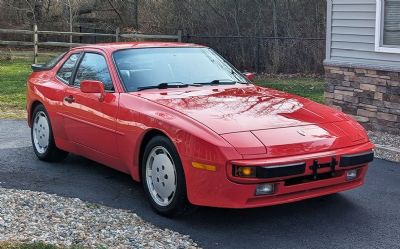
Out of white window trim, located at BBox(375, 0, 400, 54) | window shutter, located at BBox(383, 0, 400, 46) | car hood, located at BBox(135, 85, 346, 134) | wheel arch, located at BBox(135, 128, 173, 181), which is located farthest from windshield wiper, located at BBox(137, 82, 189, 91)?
window shutter, located at BBox(383, 0, 400, 46)

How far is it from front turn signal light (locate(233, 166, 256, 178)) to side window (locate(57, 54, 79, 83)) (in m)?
3.01

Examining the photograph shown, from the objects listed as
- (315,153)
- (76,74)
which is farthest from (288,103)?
(76,74)

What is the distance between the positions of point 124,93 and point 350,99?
5.03 m

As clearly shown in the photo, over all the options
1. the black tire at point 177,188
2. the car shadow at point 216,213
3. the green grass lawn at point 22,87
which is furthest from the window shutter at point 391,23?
the black tire at point 177,188

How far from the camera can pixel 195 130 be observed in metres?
4.87

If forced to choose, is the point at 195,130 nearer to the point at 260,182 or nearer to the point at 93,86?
the point at 260,182

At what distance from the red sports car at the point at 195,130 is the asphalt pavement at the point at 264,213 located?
27 centimetres

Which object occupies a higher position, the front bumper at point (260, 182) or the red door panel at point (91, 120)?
the red door panel at point (91, 120)

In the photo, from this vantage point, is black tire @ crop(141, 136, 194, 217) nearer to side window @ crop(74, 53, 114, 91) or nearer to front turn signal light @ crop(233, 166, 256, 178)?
front turn signal light @ crop(233, 166, 256, 178)

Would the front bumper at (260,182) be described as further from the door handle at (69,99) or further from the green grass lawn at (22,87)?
the green grass lawn at (22,87)

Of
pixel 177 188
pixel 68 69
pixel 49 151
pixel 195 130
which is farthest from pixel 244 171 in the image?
pixel 49 151

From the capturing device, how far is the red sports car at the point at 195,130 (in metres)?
4.73

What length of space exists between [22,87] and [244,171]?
38.5 feet

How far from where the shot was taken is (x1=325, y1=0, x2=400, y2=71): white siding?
926cm
